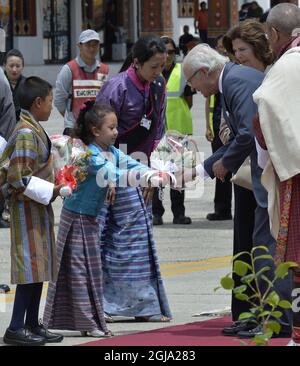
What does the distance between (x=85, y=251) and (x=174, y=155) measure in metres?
0.82

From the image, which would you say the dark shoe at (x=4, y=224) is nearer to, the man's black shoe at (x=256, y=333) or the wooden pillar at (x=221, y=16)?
the man's black shoe at (x=256, y=333)

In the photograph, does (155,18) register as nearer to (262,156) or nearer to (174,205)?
(174,205)

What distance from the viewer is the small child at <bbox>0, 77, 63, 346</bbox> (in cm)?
766

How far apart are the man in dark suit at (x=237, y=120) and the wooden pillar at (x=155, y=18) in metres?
35.0

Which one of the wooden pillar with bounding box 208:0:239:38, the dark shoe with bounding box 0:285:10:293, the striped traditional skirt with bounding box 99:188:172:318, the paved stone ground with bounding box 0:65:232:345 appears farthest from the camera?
the wooden pillar with bounding box 208:0:239:38

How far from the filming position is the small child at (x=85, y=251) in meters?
8.15

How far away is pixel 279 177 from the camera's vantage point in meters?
6.90

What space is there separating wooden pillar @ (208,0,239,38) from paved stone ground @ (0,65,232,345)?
2984cm

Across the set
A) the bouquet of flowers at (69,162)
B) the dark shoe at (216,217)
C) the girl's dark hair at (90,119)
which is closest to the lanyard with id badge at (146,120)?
the girl's dark hair at (90,119)

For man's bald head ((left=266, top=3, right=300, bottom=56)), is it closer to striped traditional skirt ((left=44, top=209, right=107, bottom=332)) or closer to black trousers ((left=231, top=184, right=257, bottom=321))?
black trousers ((left=231, top=184, right=257, bottom=321))

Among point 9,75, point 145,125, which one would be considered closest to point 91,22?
Result: point 9,75

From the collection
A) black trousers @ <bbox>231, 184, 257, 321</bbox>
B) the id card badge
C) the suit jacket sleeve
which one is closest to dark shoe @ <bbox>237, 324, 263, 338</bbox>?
black trousers @ <bbox>231, 184, 257, 321</bbox>

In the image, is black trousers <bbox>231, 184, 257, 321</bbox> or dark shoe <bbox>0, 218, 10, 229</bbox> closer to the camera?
black trousers <bbox>231, 184, 257, 321</bbox>

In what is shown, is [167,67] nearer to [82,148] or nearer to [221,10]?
[82,148]
